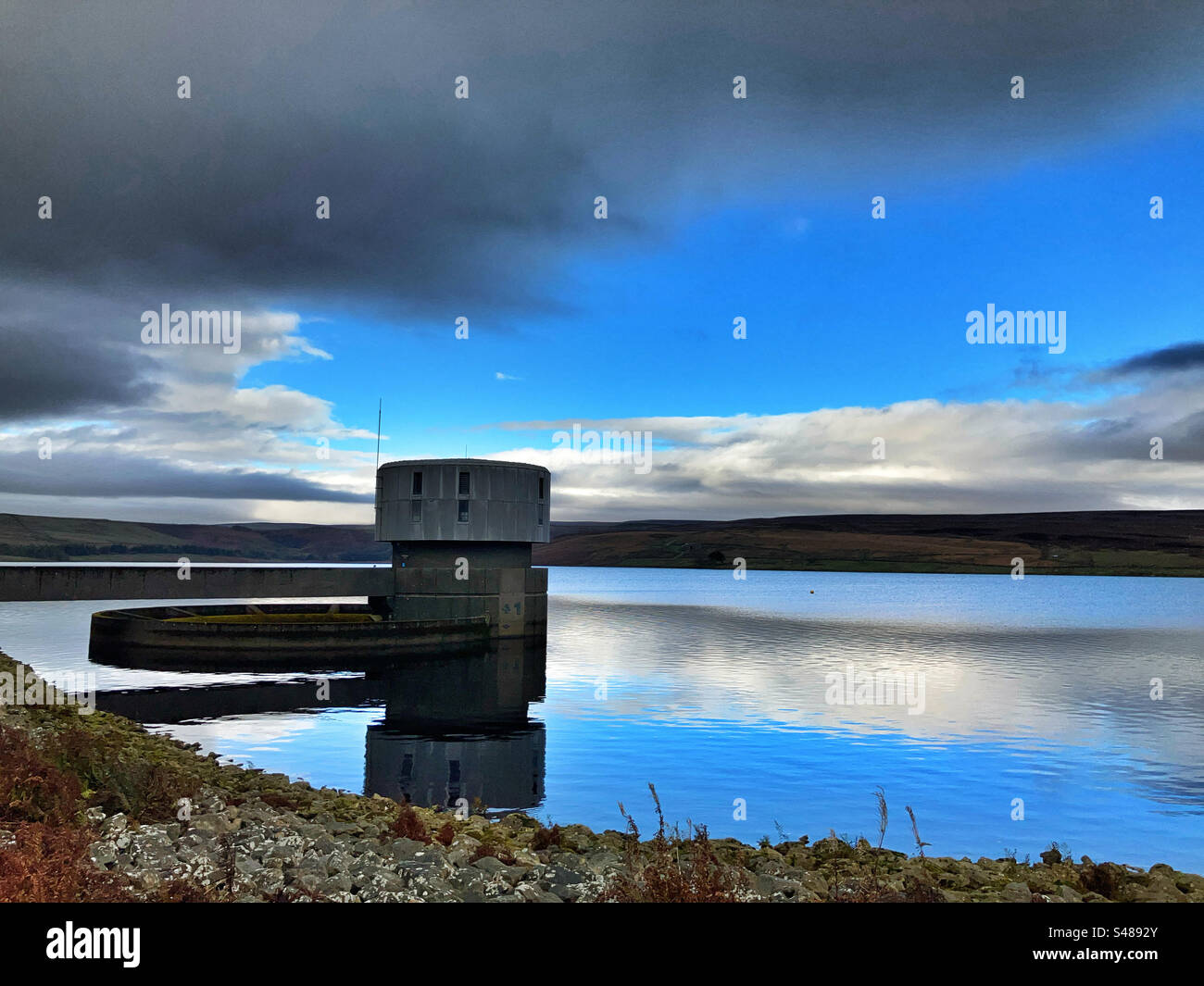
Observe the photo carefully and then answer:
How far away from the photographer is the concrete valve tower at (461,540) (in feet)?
167

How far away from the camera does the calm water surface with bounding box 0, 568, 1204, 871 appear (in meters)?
19.6

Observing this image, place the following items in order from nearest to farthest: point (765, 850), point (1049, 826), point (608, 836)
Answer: point (765, 850) < point (608, 836) < point (1049, 826)

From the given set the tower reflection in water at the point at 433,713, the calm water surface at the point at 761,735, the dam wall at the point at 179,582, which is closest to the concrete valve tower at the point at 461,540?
the dam wall at the point at 179,582

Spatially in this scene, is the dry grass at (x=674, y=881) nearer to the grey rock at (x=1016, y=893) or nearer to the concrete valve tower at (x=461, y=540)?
the grey rock at (x=1016, y=893)

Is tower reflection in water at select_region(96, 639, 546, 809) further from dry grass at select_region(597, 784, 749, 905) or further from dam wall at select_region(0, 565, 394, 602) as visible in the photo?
dry grass at select_region(597, 784, 749, 905)

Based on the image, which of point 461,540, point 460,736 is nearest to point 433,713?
point 460,736

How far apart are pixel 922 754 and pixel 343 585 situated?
3570 centimetres

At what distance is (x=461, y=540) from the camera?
5122 centimetres
